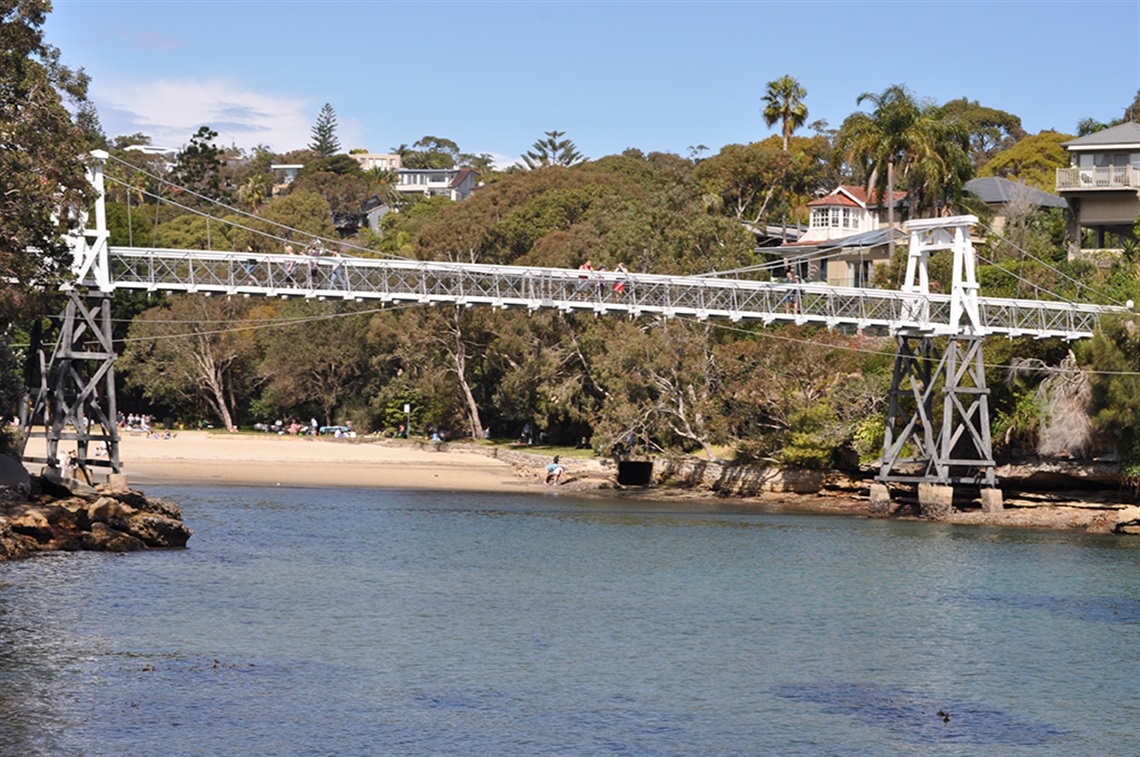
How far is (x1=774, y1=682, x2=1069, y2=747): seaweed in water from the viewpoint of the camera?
20.4 m

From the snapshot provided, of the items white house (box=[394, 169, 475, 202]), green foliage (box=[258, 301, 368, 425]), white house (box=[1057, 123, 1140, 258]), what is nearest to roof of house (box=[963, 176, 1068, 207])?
white house (box=[1057, 123, 1140, 258])

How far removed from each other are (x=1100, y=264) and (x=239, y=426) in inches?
1997

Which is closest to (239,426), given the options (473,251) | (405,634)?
(473,251)

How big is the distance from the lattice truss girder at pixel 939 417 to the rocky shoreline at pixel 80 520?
25796 mm

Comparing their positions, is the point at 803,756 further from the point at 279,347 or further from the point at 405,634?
the point at 279,347

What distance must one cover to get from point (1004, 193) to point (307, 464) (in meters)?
37.8

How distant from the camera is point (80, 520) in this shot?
3441 cm

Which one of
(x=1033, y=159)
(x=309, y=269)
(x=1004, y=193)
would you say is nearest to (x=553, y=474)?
(x=309, y=269)

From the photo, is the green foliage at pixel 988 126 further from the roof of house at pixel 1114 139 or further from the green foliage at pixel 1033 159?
the roof of house at pixel 1114 139

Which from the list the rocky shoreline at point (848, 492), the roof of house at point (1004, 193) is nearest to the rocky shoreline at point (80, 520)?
the rocky shoreline at point (848, 492)

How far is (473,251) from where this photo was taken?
76.7 m

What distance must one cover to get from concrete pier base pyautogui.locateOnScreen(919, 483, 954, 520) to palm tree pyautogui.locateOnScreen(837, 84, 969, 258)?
18.1 metres

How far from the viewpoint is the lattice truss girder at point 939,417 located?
49.7 m

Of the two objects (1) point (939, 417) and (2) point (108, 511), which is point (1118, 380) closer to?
(1) point (939, 417)
